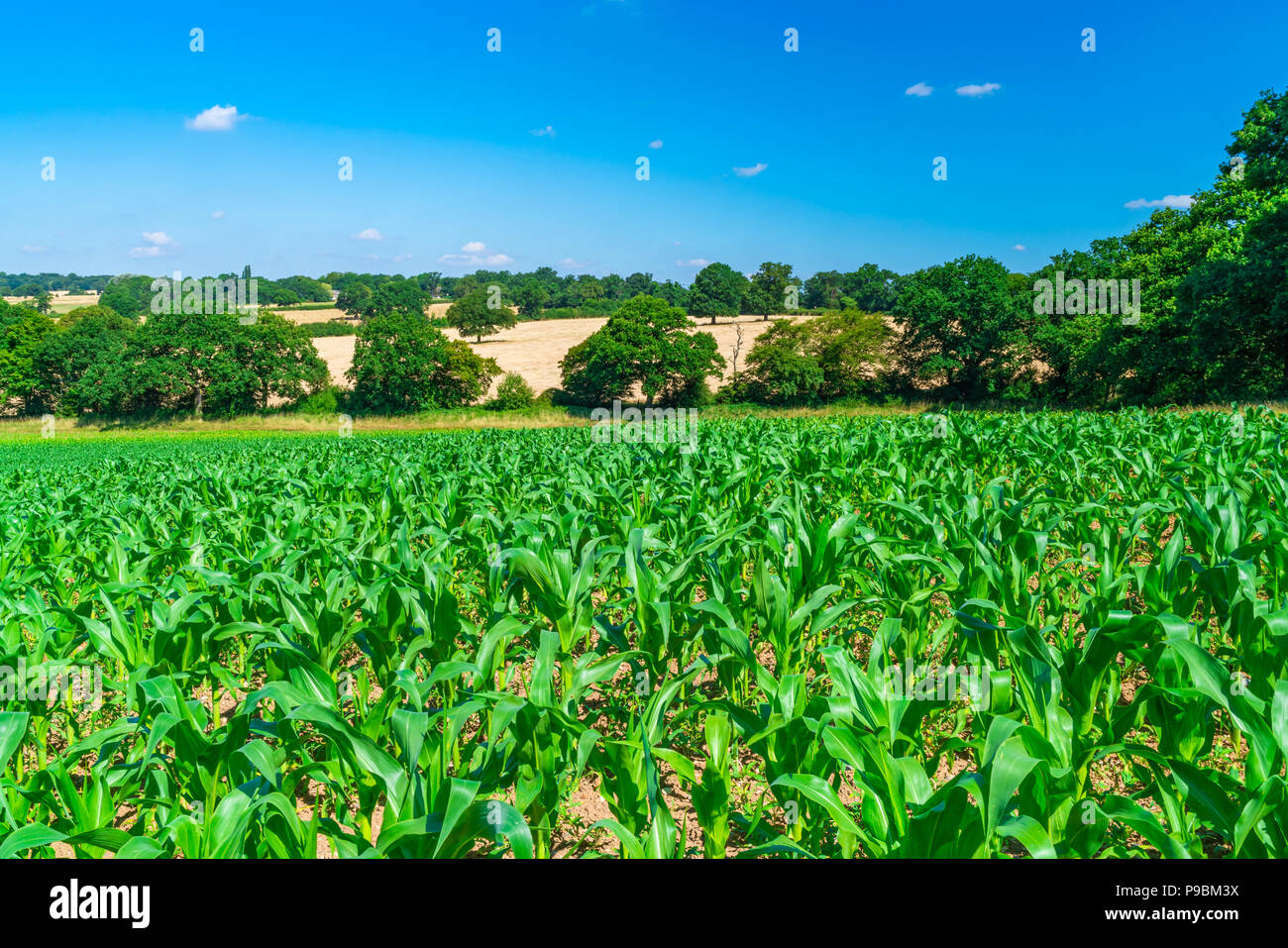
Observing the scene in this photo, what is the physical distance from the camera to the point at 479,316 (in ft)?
262

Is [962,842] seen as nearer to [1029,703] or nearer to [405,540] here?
[1029,703]

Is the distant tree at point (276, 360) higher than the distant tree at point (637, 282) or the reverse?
the reverse

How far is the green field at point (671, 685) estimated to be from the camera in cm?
244

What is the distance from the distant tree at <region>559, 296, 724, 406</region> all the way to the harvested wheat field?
4.20 metres

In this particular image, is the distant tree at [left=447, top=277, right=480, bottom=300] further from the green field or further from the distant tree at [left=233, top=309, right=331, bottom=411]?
the green field

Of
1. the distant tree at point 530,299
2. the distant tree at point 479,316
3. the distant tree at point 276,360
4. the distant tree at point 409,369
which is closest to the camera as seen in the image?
the distant tree at point 409,369

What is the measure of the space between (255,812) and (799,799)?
2179 millimetres

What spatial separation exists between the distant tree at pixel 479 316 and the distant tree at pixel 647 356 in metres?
30.5

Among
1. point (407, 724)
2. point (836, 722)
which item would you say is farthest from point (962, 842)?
point (407, 724)

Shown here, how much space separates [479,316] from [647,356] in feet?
116

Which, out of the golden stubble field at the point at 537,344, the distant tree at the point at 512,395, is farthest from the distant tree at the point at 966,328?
the distant tree at the point at 512,395

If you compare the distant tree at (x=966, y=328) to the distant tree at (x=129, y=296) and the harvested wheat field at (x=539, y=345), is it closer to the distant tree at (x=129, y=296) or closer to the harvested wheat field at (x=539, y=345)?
the harvested wheat field at (x=539, y=345)

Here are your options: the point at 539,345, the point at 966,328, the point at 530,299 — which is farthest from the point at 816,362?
the point at 530,299
